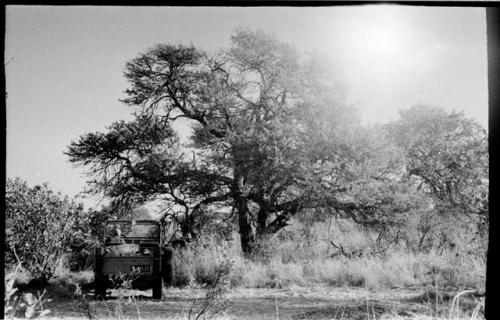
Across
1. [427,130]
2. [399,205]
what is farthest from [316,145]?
[427,130]

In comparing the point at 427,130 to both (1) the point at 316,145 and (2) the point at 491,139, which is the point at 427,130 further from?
(2) the point at 491,139

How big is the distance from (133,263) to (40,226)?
191 cm

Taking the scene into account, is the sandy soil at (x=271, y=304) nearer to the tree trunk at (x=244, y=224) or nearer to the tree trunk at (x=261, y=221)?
the tree trunk at (x=244, y=224)

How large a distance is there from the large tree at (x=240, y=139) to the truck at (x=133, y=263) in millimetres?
1291

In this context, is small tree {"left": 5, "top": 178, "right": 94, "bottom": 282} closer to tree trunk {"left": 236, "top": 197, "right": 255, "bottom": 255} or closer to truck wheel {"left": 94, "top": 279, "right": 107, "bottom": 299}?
truck wheel {"left": 94, "top": 279, "right": 107, "bottom": 299}

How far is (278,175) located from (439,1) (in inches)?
208

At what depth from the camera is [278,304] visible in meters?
6.72

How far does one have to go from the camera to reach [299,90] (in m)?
8.44

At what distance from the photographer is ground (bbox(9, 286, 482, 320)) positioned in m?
6.02

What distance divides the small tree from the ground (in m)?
0.47

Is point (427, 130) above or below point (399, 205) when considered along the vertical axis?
above

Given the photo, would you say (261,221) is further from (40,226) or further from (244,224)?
(40,226)

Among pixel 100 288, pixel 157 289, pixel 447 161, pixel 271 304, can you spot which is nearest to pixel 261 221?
pixel 271 304

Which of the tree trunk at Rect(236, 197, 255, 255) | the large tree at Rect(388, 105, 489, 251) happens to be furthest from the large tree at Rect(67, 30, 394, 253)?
the large tree at Rect(388, 105, 489, 251)
